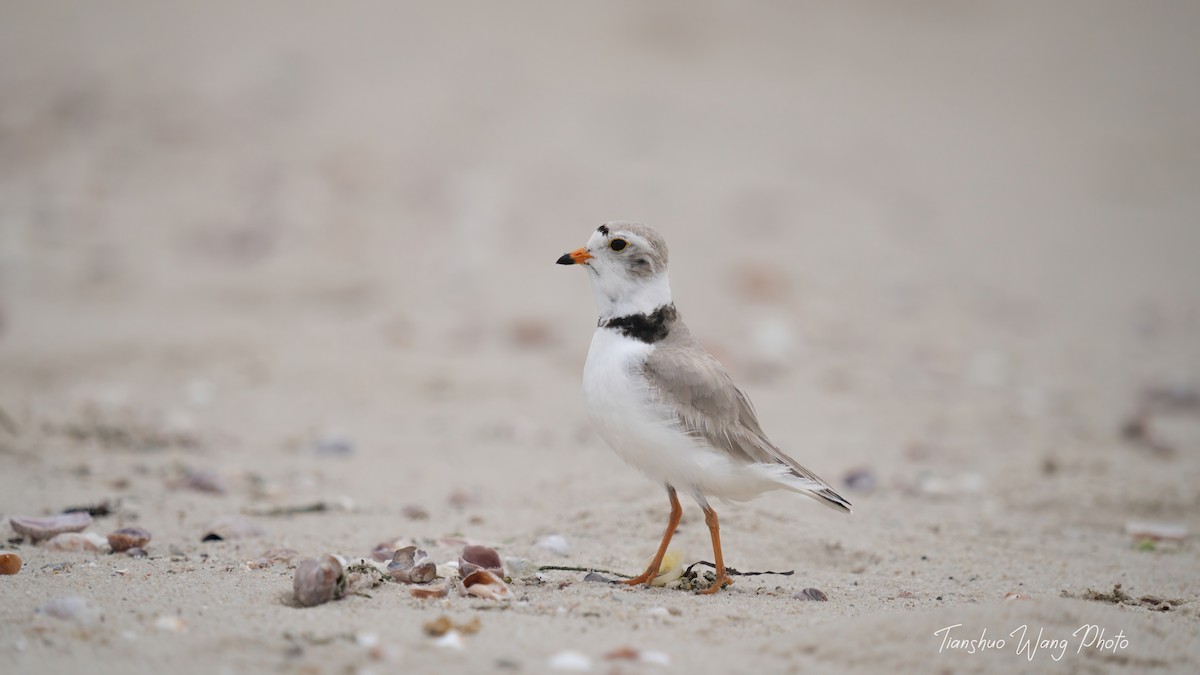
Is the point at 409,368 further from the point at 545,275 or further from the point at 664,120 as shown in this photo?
the point at 664,120

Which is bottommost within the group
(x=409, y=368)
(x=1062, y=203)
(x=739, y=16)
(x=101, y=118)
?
(x=409, y=368)

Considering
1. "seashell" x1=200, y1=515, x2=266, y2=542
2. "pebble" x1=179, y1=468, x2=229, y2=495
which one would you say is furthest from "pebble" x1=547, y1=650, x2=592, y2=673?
"pebble" x1=179, y1=468, x2=229, y2=495

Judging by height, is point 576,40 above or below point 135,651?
above

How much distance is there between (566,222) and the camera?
10789 millimetres

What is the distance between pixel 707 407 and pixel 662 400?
0.18m

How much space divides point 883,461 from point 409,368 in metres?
3.47

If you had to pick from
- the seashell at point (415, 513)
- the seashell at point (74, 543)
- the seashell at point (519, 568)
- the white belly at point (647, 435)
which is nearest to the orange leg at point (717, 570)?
the white belly at point (647, 435)

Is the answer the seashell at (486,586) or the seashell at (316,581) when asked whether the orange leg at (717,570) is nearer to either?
the seashell at (486,586)

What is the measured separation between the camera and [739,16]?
15297 millimetres

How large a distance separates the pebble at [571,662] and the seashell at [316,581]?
0.79 meters

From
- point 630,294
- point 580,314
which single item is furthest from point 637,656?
point 580,314

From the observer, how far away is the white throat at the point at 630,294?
153 inches

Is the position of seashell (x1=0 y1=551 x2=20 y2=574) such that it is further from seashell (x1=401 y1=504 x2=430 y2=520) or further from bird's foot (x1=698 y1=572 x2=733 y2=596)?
bird's foot (x1=698 y1=572 x2=733 y2=596)

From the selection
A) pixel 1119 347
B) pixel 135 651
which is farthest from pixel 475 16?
pixel 135 651
